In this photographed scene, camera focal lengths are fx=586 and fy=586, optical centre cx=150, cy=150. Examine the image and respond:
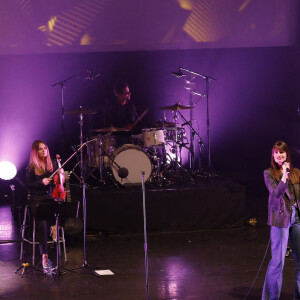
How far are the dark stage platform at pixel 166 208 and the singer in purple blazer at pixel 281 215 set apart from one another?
13.7ft

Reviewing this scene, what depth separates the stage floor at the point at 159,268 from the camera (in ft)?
20.4

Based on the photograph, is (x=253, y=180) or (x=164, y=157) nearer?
(x=164, y=157)

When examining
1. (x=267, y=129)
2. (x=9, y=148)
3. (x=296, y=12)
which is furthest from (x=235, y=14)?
(x=9, y=148)

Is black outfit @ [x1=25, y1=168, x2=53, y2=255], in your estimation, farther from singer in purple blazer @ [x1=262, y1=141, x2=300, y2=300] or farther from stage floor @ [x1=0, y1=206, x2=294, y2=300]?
singer in purple blazer @ [x1=262, y1=141, x2=300, y2=300]

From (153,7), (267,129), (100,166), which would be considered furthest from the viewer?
(267,129)

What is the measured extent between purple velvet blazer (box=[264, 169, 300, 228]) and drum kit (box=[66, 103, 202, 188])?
4.50 metres

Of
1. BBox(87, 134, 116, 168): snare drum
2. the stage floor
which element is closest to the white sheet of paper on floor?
the stage floor

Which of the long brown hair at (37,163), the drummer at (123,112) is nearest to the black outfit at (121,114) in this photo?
the drummer at (123,112)

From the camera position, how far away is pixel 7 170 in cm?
1157

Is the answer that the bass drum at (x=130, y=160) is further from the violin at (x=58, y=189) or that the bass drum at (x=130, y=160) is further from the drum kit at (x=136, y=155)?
the violin at (x=58, y=189)

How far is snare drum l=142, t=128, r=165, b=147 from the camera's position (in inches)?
409

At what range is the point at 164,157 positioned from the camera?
1100 cm

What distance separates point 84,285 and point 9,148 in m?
6.65

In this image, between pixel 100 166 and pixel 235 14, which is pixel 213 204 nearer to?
pixel 100 166
